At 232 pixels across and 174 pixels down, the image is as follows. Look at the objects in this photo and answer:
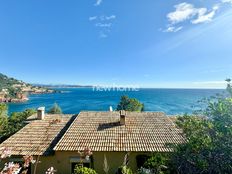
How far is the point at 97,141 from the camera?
17828 mm

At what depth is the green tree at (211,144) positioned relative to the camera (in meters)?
7.55

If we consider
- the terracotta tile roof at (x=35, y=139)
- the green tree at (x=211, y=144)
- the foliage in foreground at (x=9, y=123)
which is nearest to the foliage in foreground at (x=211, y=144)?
the green tree at (x=211, y=144)

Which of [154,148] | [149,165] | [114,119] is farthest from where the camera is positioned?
[114,119]

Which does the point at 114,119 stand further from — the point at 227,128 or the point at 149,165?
the point at 227,128

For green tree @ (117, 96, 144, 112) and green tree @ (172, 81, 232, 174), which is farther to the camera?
green tree @ (117, 96, 144, 112)

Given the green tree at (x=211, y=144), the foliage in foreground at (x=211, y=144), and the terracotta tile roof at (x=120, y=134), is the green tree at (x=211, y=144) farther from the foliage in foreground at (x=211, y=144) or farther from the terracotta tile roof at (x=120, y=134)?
the terracotta tile roof at (x=120, y=134)

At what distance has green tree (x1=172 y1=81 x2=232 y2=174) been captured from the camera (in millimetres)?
7555

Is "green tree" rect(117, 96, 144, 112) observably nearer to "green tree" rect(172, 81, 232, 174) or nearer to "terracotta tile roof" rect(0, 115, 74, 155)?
"terracotta tile roof" rect(0, 115, 74, 155)

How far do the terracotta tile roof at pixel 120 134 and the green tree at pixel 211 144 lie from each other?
627 cm

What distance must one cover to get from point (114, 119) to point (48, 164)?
24.5 feet

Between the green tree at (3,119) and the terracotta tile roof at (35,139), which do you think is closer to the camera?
the terracotta tile roof at (35,139)

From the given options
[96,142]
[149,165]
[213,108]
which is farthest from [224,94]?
[96,142]

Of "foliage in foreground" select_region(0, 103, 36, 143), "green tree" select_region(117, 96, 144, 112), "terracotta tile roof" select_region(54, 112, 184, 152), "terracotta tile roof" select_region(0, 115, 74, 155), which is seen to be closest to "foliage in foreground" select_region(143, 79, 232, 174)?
"terracotta tile roof" select_region(54, 112, 184, 152)

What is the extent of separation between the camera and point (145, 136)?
18.6 metres
